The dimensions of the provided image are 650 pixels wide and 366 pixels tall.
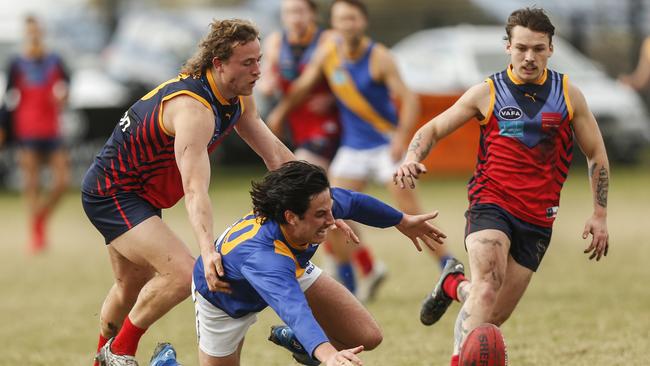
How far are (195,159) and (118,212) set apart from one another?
671 mm

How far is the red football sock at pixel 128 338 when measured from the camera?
5965mm

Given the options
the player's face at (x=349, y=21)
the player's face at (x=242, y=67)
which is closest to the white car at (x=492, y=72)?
the player's face at (x=349, y=21)

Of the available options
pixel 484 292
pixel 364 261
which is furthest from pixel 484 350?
pixel 364 261

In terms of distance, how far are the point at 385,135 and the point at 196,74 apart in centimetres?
378

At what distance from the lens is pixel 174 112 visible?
5.75 meters

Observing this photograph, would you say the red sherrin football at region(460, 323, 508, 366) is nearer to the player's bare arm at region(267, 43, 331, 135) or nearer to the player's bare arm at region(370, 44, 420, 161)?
the player's bare arm at region(370, 44, 420, 161)

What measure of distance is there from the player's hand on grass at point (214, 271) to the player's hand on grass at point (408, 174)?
40.1 inches

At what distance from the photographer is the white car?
63.2ft

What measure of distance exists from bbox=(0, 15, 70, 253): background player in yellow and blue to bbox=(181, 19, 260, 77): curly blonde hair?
23.6ft

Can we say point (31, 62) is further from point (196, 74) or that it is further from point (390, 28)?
point (390, 28)

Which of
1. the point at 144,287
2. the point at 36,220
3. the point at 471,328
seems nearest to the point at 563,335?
the point at 471,328

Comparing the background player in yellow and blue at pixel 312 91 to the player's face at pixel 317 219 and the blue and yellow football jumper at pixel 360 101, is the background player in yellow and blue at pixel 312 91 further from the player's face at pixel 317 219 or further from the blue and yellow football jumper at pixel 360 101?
the player's face at pixel 317 219

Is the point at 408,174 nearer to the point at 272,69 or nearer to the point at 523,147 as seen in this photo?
the point at 523,147

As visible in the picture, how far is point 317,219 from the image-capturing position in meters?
5.14
